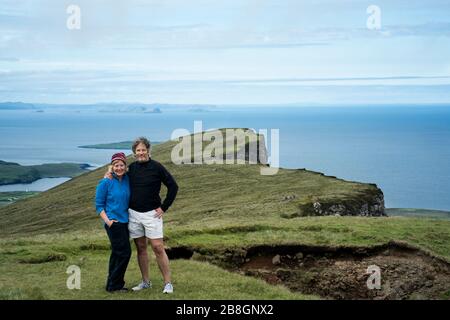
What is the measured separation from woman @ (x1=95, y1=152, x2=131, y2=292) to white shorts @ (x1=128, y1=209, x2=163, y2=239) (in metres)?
0.22

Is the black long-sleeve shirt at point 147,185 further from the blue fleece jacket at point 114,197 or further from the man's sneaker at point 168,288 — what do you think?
the man's sneaker at point 168,288

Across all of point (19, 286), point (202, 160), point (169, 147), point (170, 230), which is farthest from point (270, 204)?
point (169, 147)

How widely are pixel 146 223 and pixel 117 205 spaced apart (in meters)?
0.99

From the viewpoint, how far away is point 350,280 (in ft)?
76.0

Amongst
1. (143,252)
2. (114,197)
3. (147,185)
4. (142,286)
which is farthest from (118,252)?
(147,185)

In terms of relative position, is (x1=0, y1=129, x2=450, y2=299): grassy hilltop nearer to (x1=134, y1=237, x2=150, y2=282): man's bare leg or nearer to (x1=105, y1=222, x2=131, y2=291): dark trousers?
(x1=105, y1=222, x2=131, y2=291): dark trousers

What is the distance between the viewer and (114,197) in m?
16.8

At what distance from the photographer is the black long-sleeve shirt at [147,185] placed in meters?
16.7

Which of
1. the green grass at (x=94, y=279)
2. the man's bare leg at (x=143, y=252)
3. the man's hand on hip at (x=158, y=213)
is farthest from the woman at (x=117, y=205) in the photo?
the green grass at (x=94, y=279)

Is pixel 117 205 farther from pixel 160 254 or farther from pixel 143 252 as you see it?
pixel 160 254

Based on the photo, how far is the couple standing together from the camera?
54.9ft

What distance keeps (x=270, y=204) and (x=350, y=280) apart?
25.7 meters

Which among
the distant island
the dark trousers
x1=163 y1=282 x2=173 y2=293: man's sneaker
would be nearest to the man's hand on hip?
the dark trousers
